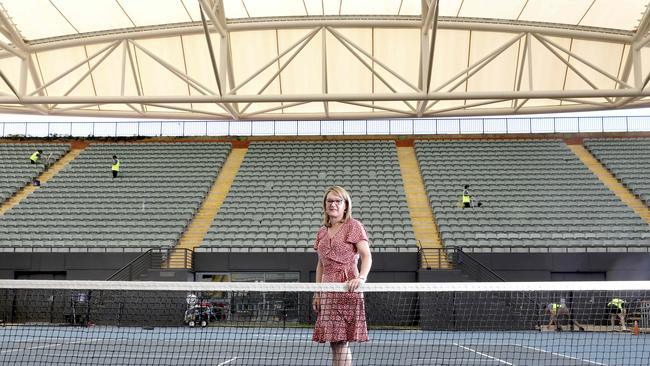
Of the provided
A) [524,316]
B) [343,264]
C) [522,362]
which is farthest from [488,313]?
[343,264]

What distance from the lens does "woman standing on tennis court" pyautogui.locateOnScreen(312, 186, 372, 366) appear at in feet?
17.0

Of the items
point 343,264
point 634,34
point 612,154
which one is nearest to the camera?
point 343,264

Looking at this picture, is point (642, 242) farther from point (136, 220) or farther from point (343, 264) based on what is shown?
point (343, 264)

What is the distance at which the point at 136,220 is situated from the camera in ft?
75.7

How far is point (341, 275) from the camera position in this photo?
542 cm

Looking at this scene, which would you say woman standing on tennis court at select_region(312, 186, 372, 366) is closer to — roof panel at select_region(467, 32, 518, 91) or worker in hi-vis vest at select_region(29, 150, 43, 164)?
roof panel at select_region(467, 32, 518, 91)

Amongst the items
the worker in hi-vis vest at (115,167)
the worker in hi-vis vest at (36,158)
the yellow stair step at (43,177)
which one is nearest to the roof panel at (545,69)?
the worker in hi-vis vest at (115,167)

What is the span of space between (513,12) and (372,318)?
9.28m

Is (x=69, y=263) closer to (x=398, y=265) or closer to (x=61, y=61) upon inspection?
(x=61, y=61)

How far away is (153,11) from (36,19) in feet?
10.6

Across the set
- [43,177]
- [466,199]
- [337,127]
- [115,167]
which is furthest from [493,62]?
[43,177]

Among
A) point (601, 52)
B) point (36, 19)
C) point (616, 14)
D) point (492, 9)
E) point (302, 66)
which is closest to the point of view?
point (616, 14)

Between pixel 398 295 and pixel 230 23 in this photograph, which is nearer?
pixel 398 295

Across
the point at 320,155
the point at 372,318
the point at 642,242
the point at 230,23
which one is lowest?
the point at 372,318
